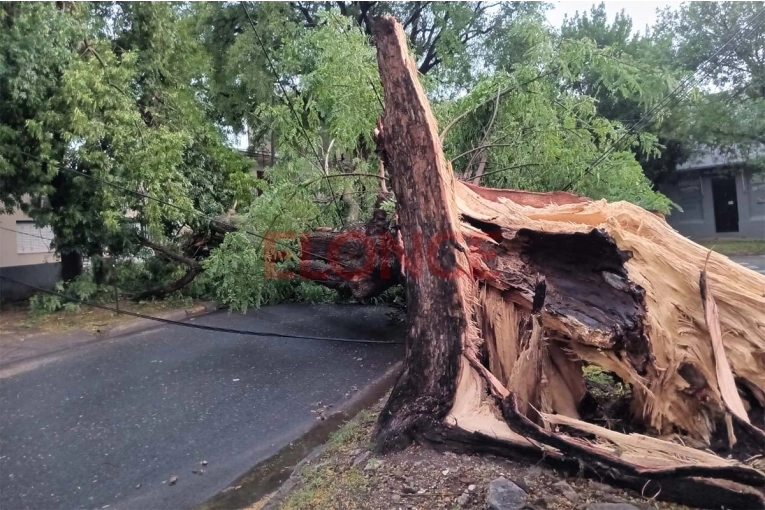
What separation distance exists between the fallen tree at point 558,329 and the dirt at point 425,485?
0.30ft

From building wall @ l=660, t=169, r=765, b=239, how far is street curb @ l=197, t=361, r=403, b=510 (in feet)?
56.7

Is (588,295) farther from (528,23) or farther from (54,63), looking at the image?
(54,63)

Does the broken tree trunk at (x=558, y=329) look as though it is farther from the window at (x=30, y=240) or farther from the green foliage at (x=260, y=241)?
the window at (x=30, y=240)

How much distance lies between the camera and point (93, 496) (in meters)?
3.62

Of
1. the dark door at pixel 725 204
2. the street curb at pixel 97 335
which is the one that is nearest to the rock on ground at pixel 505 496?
the street curb at pixel 97 335

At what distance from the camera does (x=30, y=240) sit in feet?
33.4

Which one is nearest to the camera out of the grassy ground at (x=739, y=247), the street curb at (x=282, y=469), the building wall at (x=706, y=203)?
the street curb at (x=282, y=469)

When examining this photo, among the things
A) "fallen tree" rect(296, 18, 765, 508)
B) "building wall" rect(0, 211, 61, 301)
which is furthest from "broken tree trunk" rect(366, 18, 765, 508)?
"building wall" rect(0, 211, 61, 301)

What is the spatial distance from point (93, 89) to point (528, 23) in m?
5.45

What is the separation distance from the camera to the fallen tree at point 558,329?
10.7ft

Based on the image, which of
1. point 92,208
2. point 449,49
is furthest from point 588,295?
point 449,49

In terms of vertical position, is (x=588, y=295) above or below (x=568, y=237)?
below

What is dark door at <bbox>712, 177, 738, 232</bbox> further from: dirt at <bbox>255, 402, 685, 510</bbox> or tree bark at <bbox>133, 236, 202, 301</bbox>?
dirt at <bbox>255, 402, 685, 510</bbox>

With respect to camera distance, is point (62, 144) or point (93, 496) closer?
point (93, 496)
